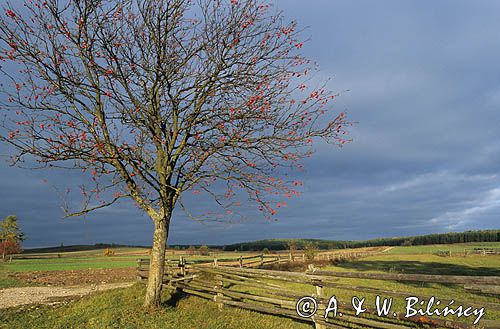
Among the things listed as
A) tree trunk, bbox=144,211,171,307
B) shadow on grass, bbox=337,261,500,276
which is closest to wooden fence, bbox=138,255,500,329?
tree trunk, bbox=144,211,171,307

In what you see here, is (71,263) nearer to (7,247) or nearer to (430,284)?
(7,247)

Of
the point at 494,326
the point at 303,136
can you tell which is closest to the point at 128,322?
the point at 303,136

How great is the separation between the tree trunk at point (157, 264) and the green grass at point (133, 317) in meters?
0.36

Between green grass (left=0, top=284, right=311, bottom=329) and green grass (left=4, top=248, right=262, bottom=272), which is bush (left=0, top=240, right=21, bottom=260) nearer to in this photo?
green grass (left=4, top=248, right=262, bottom=272)

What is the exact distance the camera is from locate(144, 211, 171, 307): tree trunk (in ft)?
31.5

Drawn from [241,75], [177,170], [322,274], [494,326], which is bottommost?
[494,326]

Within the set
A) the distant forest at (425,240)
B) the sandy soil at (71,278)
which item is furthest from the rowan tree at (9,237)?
the distant forest at (425,240)

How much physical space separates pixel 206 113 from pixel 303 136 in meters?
3.00

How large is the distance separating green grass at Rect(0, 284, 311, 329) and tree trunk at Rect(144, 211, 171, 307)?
0.36 meters

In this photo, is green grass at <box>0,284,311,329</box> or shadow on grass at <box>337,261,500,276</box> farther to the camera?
shadow on grass at <box>337,261,500,276</box>

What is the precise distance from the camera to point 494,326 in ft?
18.4

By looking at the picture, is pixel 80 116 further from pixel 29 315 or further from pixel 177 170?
pixel 29 315

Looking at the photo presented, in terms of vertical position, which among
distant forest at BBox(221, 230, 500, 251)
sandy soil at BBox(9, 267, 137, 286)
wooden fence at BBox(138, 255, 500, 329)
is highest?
wooden fence at BBox(138, 255, 500, 329)

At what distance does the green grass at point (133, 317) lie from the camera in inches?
340
